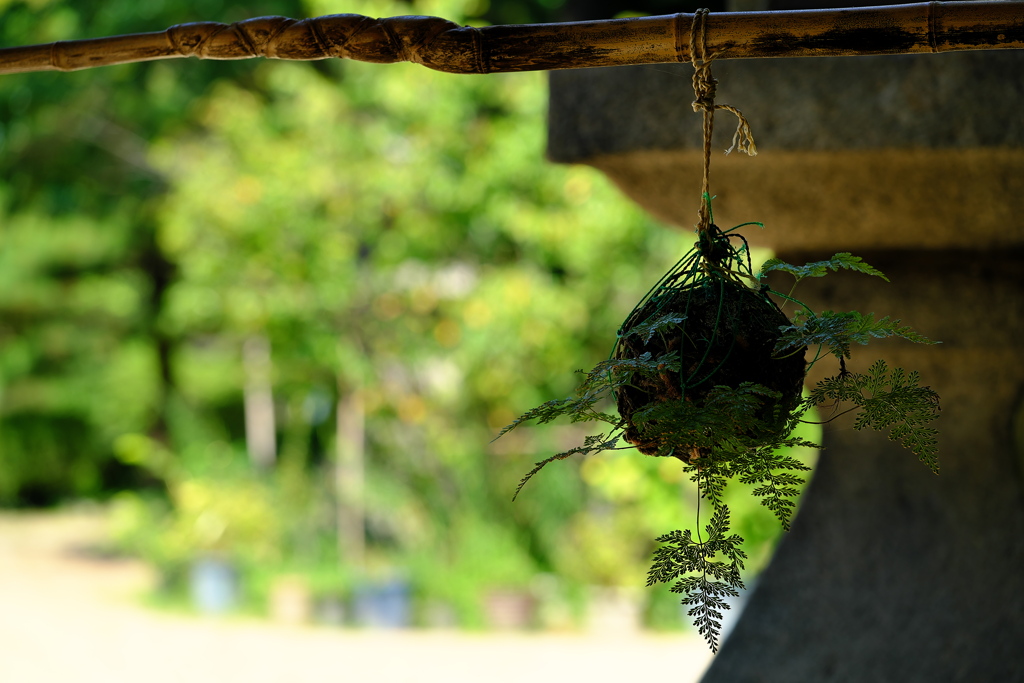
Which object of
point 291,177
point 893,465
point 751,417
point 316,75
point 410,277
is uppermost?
point 316,75

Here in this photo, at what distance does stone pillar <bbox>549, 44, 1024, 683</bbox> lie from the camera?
1663mm

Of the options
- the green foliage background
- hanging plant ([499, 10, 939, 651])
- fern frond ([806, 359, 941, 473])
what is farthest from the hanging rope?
the green foliage background

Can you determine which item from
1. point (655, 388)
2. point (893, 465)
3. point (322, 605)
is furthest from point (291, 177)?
point (655, 388)

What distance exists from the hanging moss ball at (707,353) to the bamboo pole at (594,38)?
277mm

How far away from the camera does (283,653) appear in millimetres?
5867

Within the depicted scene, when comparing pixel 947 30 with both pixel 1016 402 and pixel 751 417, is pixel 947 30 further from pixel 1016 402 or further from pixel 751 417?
pixel 1016 402

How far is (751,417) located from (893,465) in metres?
1.19

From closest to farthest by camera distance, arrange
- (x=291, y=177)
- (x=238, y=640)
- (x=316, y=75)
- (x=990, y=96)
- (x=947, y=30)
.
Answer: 1. (x=947, y=30)
2. (x=990, y=96)
3. (x=238, y=640)
4. (x=291, y=177)
5. (x=316, y=75)

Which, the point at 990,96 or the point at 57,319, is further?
the point at 57,319

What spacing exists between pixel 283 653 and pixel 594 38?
17.2 feet

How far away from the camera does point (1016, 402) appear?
6.84 feet

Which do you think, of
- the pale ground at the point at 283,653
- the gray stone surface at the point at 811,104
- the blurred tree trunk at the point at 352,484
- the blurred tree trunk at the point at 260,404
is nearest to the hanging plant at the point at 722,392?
the gray stone surface at the point at 811,104

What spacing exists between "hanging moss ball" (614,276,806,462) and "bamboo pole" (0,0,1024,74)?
0.91 feet

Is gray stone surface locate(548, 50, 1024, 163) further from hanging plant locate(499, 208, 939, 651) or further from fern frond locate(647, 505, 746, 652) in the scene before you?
fern frond locate(647, 505, 746, 652)
